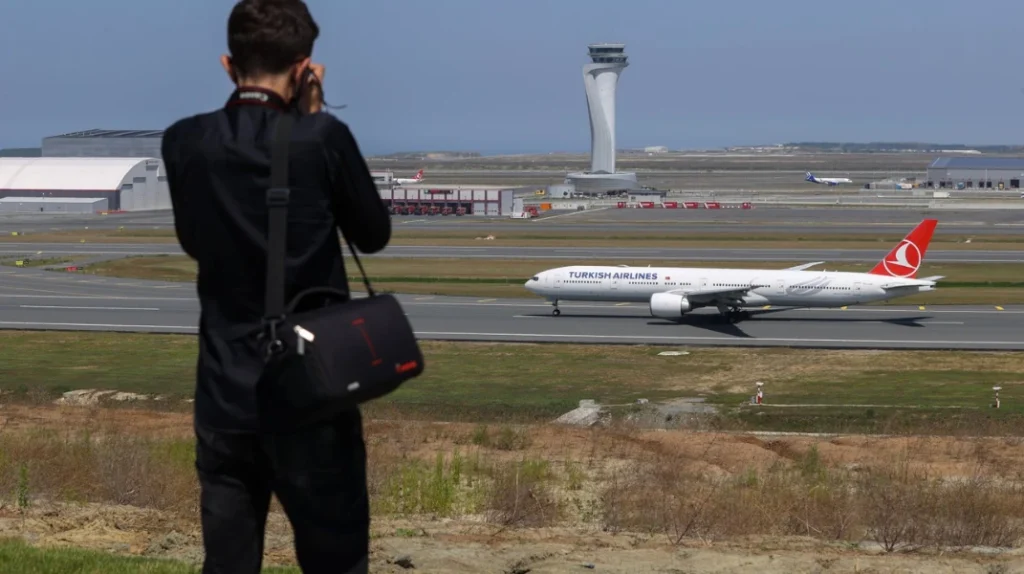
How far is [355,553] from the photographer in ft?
21.2

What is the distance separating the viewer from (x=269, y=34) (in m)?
6.28

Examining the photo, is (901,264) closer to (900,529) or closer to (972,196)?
(900,529)

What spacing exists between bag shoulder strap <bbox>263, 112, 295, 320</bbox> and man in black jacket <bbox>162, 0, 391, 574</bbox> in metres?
0.06

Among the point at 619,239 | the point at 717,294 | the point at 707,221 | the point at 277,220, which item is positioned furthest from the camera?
the point at 707,221

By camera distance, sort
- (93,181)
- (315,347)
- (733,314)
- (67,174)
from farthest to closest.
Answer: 1. (67,174)
2. (93,181)
3. (733,314)
4. (315,347)

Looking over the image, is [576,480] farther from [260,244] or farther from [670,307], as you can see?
[670,307]

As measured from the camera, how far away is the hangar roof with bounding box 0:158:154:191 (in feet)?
575

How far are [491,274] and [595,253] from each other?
16866 mm

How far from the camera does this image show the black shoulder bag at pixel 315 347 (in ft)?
18.9

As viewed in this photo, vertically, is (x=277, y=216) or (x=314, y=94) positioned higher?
(x=314, y=94)

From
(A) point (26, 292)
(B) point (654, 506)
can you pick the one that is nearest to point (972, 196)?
(A) point (26, 292)

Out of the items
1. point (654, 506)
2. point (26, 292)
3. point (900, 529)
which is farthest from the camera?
point (26, 292)

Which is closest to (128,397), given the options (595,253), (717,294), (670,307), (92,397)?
(92,397)

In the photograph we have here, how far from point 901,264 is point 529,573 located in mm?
62681
